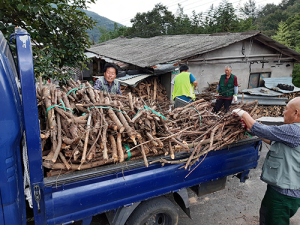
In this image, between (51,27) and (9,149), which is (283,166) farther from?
(51,27)

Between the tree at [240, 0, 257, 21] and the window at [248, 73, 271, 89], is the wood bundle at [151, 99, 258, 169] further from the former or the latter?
the tree at [240, 0, 257, 21]

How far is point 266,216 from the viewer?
9.88 ft

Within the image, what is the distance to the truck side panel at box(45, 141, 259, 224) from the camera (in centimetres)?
224

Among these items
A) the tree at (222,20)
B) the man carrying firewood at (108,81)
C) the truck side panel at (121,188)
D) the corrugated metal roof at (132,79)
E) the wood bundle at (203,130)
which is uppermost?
the tree at (222,20)

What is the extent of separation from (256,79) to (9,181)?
1328 cm

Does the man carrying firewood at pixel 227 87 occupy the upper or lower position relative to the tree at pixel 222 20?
lower

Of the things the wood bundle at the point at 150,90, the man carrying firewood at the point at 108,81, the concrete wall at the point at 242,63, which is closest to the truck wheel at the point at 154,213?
the man carrying firewood at the point at 108,81

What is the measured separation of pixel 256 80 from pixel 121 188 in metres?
12.3

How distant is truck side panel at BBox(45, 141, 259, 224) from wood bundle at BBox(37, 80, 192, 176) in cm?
20

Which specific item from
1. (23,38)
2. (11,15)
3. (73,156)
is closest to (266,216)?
(73,156)

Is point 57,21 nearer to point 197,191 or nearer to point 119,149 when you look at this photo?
point 119,149

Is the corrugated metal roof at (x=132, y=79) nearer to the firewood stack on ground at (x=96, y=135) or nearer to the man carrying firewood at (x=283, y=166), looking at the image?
the firewood stack on ground at (x=96, y=135)

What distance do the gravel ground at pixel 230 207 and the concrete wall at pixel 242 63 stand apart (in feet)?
21.5

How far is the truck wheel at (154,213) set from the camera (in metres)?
2.84
